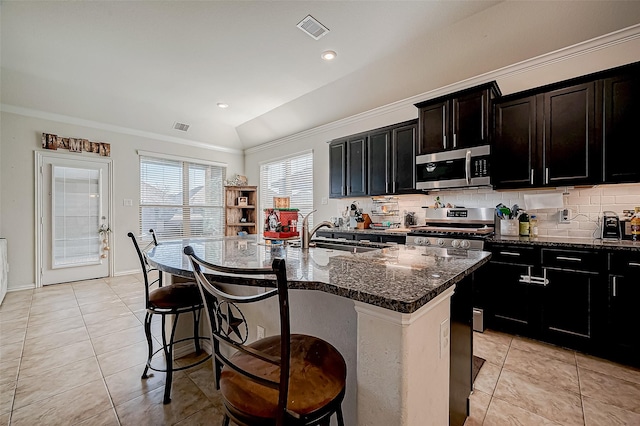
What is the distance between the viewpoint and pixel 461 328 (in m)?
1.42

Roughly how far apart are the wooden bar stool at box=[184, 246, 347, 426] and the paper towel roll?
3.05m

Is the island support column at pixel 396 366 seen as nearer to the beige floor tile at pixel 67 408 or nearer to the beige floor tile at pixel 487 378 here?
the beige floor tile at pixel 487 378

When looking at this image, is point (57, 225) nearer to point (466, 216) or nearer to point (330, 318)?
point (330, 318)

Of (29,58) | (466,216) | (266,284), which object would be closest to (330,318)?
(266,284)

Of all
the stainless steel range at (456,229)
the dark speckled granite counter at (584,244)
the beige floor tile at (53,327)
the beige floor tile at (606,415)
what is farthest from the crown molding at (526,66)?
the beige floor tile at (53,327)

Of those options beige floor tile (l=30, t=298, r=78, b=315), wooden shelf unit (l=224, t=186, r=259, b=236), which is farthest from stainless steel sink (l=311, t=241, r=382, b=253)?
wooden shelf unit (l=224, t=186, r=259, b=236)

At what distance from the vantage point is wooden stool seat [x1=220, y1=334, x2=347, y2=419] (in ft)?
2.68

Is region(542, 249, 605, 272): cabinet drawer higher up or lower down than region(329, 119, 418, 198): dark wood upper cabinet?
lower down

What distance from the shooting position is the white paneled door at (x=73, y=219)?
4383 millimetres

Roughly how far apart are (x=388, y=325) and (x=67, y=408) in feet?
7.10

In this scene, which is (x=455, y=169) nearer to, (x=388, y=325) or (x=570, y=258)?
(x=570, y=258)

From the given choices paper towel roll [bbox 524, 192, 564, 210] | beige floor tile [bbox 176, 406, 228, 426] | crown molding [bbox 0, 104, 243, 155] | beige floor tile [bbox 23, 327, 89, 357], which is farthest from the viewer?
crown molding [bbox 0, 104, 243, 155]

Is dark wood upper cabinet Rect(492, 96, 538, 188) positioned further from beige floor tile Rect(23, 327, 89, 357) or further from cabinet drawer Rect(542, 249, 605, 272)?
beige floor tile Rect(23, 327, 89, 357)

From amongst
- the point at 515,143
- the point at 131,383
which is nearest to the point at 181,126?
the point at 131,383
